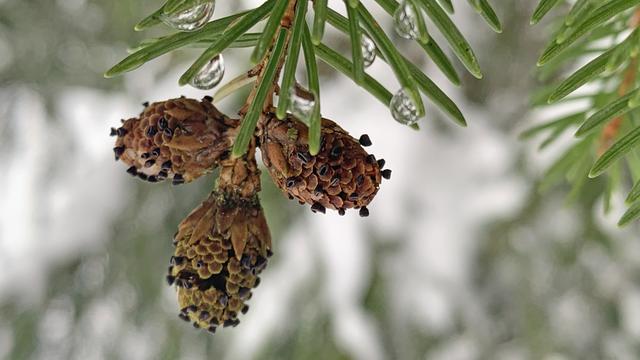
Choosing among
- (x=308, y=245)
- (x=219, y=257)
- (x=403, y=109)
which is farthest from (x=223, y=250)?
(x=308, y=245)

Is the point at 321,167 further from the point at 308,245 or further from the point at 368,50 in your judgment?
the point at 308,245

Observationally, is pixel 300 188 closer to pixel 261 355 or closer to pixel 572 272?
pixel 261 355

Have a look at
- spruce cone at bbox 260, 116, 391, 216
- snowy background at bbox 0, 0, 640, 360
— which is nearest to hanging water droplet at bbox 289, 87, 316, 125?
spruce cone at bbox 260, 116, 391, 216

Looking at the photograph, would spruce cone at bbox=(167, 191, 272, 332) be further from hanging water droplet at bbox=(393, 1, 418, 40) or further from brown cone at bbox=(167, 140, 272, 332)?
hanging water droplet at bbox=(393, 1, 418, 40)

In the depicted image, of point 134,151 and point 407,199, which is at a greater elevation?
point 407,199

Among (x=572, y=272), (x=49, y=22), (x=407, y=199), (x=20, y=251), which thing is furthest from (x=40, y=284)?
(x=572, y=272)
